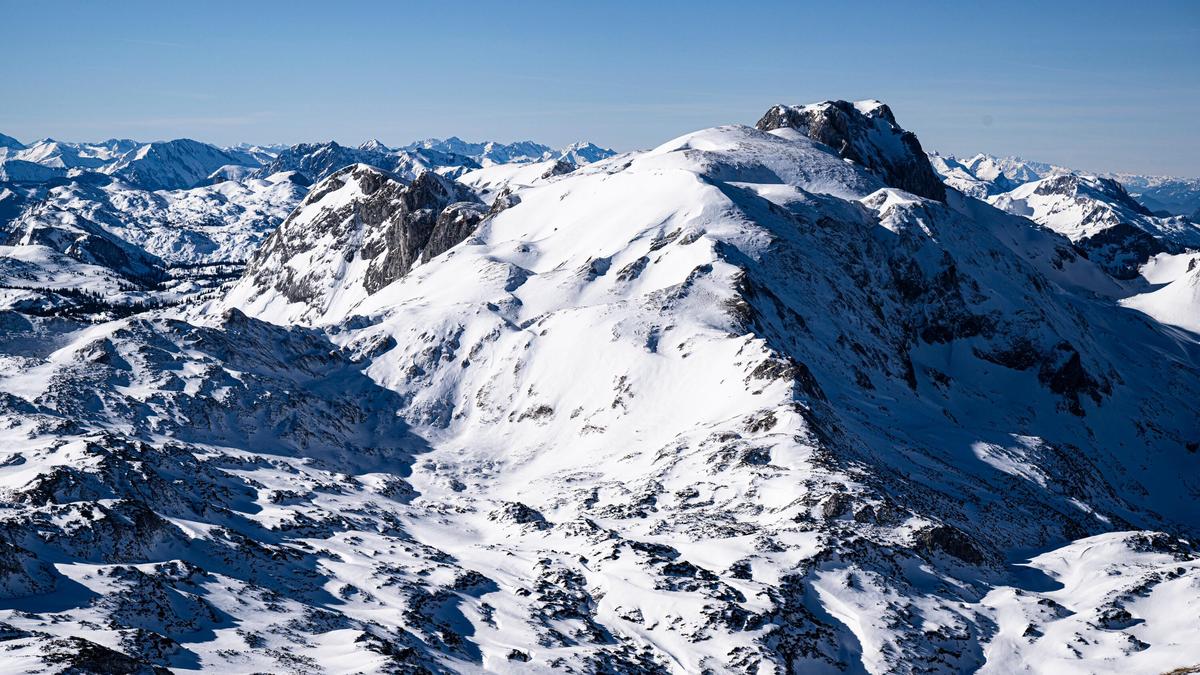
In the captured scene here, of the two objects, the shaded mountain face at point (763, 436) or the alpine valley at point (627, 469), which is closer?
the alpine valley at point (627, 469)

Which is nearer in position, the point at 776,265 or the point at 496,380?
the point at 496,380

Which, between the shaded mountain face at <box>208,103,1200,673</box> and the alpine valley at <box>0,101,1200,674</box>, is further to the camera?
the shaded mountain face at <box>208,103,1200,673</box>

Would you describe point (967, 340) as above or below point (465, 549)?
above

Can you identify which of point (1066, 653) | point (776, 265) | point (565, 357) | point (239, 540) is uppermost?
point (776, 265)

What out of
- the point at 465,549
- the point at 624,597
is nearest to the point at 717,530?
the point at 624,597

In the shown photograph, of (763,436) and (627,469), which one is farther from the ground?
(763,436)

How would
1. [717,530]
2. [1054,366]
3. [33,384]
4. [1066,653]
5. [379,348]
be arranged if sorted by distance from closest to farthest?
[1066,653] → [717,530] → [33,384] → [379,348] → [1054,366]

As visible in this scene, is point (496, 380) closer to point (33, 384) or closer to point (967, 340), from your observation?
point (33, 384)

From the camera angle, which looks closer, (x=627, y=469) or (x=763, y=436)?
A: (x=763, y=436)
